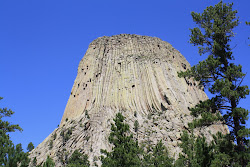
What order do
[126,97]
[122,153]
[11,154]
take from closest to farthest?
[11,154], [122,153], [126,97]

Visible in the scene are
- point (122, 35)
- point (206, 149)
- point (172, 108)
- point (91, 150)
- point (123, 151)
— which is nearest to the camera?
point (206, 149)

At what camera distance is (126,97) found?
A: 68875mm

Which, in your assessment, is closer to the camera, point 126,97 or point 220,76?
point 220,76

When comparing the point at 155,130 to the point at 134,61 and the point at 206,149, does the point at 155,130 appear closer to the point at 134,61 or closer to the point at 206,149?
the point at 134,61

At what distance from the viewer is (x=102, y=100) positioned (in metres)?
67.7

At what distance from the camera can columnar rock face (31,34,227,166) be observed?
56062 millimetres

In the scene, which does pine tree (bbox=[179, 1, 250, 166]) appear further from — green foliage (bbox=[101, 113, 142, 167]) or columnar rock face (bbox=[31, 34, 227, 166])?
columnar rock face (bbox=[31, 34, 227, 166])

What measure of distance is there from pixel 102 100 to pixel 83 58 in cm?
1745

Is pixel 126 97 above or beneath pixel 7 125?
above

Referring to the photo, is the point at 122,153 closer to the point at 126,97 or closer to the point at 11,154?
the point at 11,154

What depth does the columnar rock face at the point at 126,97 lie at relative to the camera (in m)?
56.1

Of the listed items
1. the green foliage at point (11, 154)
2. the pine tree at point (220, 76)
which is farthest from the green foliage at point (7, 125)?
the pine tree at point (220, 76)

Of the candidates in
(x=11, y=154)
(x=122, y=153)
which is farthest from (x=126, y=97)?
(x=11, y=154)

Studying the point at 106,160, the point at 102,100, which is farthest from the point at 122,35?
the point at 106,160
